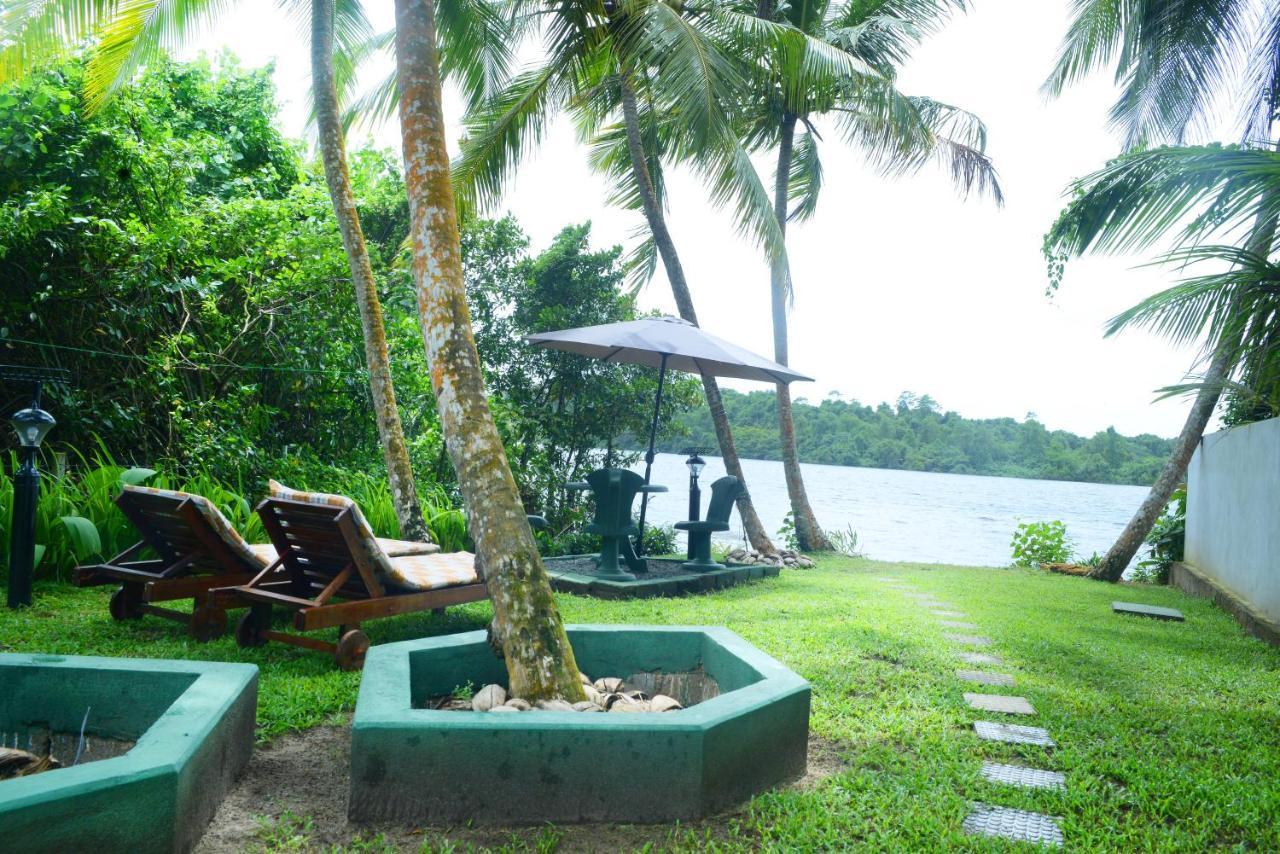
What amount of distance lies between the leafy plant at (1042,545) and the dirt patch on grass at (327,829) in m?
10.8

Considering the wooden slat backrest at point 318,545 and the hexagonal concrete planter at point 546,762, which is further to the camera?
the wooden slat backrest at point 318,545

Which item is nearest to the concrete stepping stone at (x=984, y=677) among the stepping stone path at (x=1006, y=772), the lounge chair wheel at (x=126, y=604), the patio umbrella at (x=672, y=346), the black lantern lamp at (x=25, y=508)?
the stepping stone path at (x=1006, y=772)

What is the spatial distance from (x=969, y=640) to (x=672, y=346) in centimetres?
320

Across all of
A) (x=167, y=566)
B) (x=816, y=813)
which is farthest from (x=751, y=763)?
(x=167, y=566)

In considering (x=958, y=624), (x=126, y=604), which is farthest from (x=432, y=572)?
(x=958, y=624)

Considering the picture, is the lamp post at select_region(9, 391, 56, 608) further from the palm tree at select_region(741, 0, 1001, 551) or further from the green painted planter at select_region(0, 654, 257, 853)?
the palm tree at select_region(741, 0, 1001, 551)

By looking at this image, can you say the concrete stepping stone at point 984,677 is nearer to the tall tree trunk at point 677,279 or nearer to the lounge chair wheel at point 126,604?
the lounge chair wheel at point 126,604

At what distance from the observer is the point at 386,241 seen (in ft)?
43.7

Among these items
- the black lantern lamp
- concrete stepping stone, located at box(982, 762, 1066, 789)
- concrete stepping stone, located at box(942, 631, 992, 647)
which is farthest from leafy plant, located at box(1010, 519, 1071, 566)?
the black lantern lamp

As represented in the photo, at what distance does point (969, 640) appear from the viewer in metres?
5.59

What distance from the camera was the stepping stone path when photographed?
2518mm

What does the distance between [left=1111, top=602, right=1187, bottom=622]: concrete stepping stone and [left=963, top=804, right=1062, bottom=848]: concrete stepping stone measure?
5338 millimetres

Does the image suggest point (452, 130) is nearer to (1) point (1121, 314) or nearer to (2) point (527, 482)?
(2) point (527, 482)

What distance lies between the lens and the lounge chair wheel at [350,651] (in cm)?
Answer: 397
